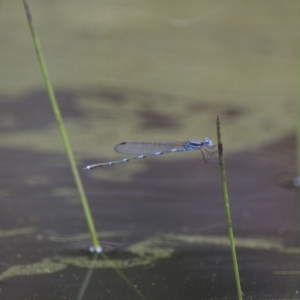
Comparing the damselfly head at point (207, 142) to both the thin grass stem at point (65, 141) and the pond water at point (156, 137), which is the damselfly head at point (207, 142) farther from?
the thin grass stem at point (65, 141)

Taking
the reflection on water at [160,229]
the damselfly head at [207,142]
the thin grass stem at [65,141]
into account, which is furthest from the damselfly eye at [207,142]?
the thin grass stem at [65,141]

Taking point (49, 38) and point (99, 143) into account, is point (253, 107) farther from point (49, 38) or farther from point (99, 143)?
point (49, 38)

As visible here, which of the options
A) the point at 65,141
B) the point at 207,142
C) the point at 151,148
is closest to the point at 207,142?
the point at 207,142

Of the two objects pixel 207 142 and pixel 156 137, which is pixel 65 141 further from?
pixel 207 142

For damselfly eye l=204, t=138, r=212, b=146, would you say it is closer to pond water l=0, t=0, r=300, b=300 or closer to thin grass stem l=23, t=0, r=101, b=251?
pond water l=0, t=0, r=300, b=300

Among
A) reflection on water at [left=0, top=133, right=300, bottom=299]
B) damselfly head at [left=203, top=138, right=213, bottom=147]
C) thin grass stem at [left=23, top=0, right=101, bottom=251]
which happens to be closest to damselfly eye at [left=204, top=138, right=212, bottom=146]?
damselfly head at [left=203, top=138, right=213, bottom=147]

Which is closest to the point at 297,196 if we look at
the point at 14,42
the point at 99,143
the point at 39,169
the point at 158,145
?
the point at 158,145
